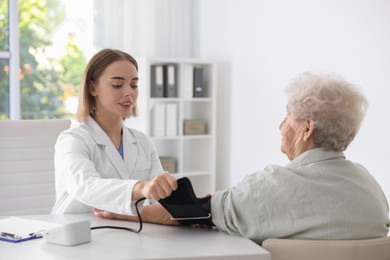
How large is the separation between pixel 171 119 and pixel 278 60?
1.07 m

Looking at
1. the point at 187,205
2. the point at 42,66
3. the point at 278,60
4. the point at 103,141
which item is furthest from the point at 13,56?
the point at 187,205

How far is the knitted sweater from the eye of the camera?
163cm

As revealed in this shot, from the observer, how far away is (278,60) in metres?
4.63

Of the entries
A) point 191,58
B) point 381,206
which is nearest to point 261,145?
point 191,58

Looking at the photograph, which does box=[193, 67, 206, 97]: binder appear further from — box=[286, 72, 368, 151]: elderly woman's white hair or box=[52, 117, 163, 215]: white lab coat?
box=[286, 72, 368, 151]: elderly woman's white hair

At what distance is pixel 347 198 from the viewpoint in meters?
1.66

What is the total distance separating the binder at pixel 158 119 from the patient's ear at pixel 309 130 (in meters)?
3.30

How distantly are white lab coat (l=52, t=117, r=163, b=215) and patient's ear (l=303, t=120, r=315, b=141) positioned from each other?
52 cm

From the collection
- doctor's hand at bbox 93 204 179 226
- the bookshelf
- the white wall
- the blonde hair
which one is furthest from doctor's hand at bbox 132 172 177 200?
the bookshelf

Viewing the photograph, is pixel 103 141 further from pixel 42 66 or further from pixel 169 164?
pixel 42 66

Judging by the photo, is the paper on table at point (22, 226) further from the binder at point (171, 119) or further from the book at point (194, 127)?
the book at point (194, 127)

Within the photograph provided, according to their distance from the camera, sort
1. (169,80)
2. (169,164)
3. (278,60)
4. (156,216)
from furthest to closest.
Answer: (169,164)
(169,80)
(278,60)
(156,216)

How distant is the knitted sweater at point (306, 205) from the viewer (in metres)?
1.63

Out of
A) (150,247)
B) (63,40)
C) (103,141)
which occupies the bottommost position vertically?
(150,247)
